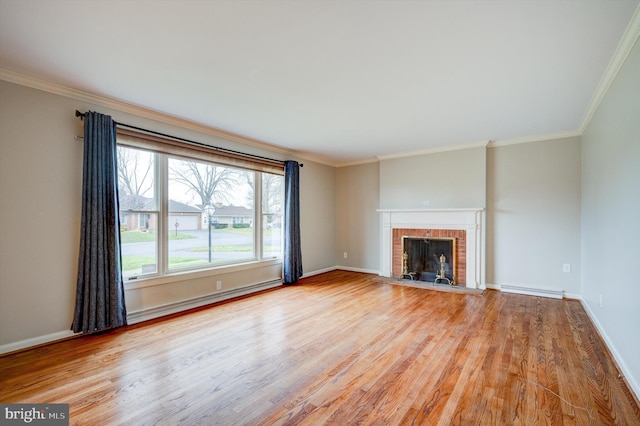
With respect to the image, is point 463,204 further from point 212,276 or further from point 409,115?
point 212,276

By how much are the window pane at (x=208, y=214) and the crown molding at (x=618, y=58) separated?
14.2ft

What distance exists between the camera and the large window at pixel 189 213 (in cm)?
336

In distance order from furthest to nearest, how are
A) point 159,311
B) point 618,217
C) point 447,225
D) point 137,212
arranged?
point 447,225 → point 159,311 → point 137,212 → point 618,217

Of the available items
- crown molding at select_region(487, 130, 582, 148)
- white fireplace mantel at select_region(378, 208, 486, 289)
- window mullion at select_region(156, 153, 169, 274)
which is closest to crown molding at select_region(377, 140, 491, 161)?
crown molding at select_region(487, 130, 582, 148)

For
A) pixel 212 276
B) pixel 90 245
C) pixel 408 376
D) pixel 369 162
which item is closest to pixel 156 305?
pixel 212 276

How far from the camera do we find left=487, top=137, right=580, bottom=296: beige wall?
419cm

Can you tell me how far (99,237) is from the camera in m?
2.90

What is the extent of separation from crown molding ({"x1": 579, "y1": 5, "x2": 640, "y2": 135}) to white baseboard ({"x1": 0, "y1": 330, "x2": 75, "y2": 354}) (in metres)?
5.17

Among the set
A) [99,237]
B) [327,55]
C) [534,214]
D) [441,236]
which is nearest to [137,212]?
[99,237]

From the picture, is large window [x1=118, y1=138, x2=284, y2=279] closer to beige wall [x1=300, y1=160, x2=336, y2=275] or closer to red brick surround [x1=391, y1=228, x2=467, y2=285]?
beige wall [x1=300, y1=160, x2=336, y2=275]

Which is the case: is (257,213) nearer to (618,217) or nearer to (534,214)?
(618,217)

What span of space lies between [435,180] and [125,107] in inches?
189

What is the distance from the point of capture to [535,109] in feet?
10.9

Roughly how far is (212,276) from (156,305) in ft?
2.62
